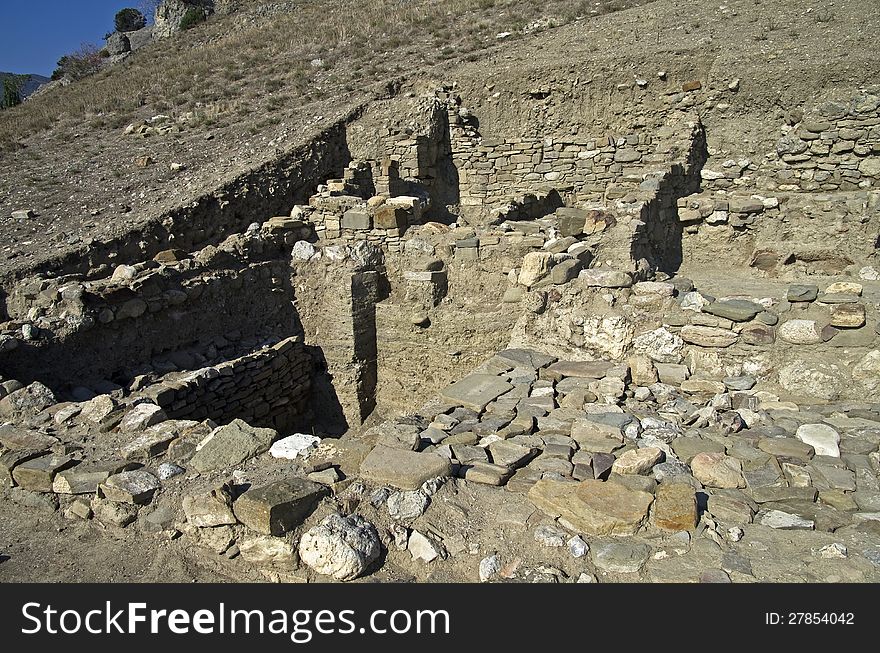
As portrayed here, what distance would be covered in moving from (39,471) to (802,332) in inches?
221

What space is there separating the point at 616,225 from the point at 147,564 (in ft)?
18.6

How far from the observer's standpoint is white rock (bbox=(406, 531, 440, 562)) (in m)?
3.01

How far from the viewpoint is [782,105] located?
8.80 meters

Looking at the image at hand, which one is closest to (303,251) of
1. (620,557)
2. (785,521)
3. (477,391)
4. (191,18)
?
(477,391)

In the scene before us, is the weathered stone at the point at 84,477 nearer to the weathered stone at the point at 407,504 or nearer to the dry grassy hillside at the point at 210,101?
the weathered stone at the point at 407,504

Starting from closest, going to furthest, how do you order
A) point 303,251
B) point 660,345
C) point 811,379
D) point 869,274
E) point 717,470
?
point 717,470 → point 811,379 → point 660,345 → point 869,274 → point 303,251

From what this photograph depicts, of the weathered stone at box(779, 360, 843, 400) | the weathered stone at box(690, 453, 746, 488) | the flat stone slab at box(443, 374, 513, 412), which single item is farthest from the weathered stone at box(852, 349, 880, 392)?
the flat stone slab at box(443, 374, 513, 412)

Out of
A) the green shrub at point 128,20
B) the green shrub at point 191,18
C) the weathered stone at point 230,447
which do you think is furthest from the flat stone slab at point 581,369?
the green shrub at point 128,20

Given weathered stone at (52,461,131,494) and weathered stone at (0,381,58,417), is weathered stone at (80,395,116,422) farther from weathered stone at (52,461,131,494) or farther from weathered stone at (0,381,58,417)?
weathered stone at (52,461,131,494)

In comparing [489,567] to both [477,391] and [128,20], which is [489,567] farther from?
[128,20]

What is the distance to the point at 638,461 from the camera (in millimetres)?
3533

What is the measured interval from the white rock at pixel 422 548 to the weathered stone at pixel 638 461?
1.20 meters
